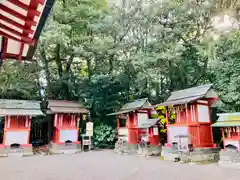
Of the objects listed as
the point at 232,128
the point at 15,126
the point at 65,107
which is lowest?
the point at 232,128

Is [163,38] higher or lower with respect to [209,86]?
higher

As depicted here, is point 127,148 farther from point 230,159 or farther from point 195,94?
point 230,159

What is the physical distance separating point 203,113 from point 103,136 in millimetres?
9446

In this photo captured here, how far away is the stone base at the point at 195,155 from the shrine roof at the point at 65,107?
27.6ft

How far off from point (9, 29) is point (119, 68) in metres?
19.7

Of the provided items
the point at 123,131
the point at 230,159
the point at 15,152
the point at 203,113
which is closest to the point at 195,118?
the point at 203,113

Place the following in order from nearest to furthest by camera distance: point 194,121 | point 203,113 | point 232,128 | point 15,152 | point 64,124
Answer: point 232,128 → point 194,121 → point 203,113 → point 15,152 → point 64,124

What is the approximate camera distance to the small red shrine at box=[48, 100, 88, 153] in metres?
17.3

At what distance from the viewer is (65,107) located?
18.3 meters

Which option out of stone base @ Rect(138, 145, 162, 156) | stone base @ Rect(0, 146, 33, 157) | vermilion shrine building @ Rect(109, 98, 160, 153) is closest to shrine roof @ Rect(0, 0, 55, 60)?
stone base @ Rect(138, 145, 162, 156)

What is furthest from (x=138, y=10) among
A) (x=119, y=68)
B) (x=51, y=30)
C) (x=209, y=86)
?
(x=209, y=86)

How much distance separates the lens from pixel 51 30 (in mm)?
17422

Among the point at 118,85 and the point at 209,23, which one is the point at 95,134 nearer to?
the point at 118,85

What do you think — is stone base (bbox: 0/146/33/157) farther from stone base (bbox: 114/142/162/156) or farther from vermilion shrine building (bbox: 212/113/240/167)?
vermilion shrine building (bbox: 212/113/240/167)
